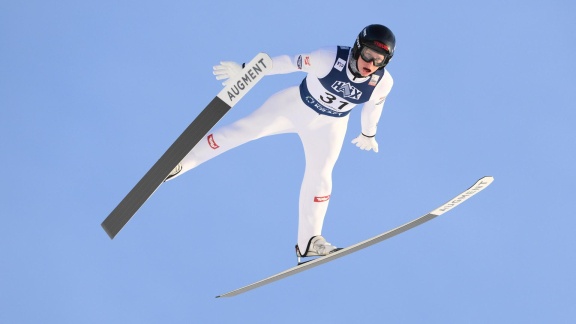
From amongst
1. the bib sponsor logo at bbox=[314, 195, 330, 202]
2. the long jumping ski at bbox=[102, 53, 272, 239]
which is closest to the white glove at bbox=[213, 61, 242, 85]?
the long jumping ski at bbox=[102, 53, 272, 239]

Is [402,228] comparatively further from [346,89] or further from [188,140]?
[188,140]

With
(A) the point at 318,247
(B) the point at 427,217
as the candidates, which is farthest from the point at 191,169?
(B) the point at 427,217

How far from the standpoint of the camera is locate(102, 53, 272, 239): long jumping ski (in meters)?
9.83

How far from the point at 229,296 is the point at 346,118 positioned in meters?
2.46

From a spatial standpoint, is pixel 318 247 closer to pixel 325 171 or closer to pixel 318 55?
pixel 325 171

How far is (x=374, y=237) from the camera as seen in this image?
10695mm

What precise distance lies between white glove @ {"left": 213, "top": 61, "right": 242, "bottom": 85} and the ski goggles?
3.93 feet

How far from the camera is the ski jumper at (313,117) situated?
10.4 metres

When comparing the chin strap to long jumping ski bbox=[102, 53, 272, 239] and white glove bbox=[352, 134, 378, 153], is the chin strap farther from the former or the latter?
white glove bbox=[352, 134, 378, 153]

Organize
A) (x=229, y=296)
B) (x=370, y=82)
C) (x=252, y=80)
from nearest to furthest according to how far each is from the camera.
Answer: (x=252, y=80) → (x=370, y=82) → (x=229, y=296)

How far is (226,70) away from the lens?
10.3m

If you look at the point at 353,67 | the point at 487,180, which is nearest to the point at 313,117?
the point at 353,67

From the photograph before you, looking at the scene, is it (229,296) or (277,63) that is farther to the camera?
(229,296)

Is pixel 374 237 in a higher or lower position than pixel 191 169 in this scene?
lower
